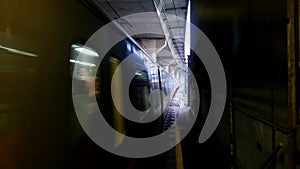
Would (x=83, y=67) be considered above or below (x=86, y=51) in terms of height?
below

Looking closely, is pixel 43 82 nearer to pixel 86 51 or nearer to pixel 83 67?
pixel 83 67

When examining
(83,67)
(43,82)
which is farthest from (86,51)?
(43,82)

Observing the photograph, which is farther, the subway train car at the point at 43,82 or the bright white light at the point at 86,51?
the bright white light at the point at 86,51

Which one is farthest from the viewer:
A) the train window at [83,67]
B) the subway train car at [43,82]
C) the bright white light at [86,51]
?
the bright white light at [86,51]

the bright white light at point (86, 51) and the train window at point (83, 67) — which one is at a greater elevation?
the bright white light at point (86, 51)

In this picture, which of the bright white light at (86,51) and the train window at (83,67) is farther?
the bright white light at (86,51)

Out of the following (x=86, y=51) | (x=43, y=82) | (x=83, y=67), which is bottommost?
(x=43, y=82)

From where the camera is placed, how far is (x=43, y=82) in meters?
1.66

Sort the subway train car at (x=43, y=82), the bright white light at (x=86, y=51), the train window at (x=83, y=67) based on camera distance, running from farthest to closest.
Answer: the bright white light at (x=86, y=51) → the train window at (x=83, y=67) → the subway train car at (x=43, y=82)

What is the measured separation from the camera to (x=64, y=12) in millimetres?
1995

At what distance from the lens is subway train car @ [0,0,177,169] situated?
136cm

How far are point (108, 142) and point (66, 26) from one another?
143cm

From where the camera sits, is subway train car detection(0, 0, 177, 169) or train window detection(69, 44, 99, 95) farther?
train window detection(69, 44, 99, 95)

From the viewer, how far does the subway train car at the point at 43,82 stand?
1.36 meters
